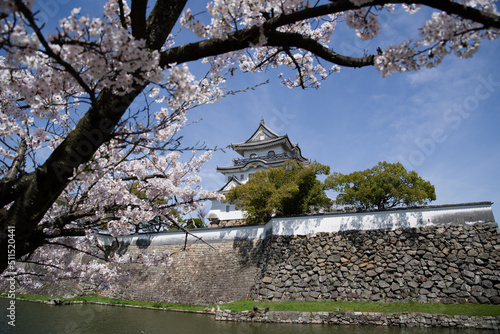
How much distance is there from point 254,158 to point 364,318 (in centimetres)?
2012

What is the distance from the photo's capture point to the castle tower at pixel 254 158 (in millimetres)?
25344

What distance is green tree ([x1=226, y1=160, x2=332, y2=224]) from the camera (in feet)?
54.3

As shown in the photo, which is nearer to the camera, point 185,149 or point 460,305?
point 185,149

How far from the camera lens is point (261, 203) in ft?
55.9

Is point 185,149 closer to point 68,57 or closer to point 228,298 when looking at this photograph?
point 68,57

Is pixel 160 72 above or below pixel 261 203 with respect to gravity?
below

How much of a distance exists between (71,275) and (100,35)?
4501mm

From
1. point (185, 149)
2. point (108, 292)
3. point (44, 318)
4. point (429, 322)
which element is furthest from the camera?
point (108, 292)

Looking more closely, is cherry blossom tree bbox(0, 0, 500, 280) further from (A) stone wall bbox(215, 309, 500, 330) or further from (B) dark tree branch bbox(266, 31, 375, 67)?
(A) stone wall bbox(215, 309, 500, 330)

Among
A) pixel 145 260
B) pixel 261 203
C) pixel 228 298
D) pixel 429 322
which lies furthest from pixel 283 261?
pixel 145 260

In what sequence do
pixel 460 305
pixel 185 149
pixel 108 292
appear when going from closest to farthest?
pixel 185 149 < pixel 460 305 < pixel 108 292

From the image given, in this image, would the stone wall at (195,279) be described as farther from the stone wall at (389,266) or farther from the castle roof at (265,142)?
the castle roof at (265,142)

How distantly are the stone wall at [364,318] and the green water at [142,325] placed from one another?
28 cm

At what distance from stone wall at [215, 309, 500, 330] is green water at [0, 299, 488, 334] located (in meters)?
0.28
